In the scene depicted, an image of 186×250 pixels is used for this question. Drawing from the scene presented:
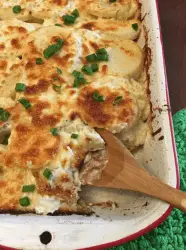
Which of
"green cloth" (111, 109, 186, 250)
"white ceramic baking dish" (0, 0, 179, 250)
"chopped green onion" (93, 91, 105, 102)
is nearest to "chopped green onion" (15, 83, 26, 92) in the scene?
"chopped green onion" (93, 91, 105, 102)

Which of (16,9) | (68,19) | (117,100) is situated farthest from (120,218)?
(16,9)

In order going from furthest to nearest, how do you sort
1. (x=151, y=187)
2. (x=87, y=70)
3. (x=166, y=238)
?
(x=87, y=70) < (x=166, y=238) < (x=151, y=187)

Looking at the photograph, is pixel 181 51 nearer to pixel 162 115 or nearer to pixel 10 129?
pixel 162 115

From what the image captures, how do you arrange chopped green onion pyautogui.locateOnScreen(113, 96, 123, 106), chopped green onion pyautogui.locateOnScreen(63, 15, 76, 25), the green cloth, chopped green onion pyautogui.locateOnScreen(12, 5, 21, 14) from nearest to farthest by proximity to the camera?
the green cloth < chopped green onion pyautogui.locateOnScreen(113, 96, 123, 106) < chopped green onion pyautogui.locateOnScreen(63, 15, 76, 25) < chopped green onion pyautogui.locateOnScreen(12, 5, 21, 14)

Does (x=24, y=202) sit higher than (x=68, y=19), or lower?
lower

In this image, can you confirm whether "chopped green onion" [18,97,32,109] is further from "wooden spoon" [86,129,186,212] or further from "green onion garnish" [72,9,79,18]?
"green onion garnish" [72,9,79,18]

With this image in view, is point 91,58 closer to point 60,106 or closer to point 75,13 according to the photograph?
point 60,106

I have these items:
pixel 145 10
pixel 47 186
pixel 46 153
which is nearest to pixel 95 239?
pixel 47 186

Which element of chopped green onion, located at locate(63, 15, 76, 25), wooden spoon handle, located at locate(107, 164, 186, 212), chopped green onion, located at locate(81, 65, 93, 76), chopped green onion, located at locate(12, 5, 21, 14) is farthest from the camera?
chopped green onion, located at locate(12, 5, 21, 14)
